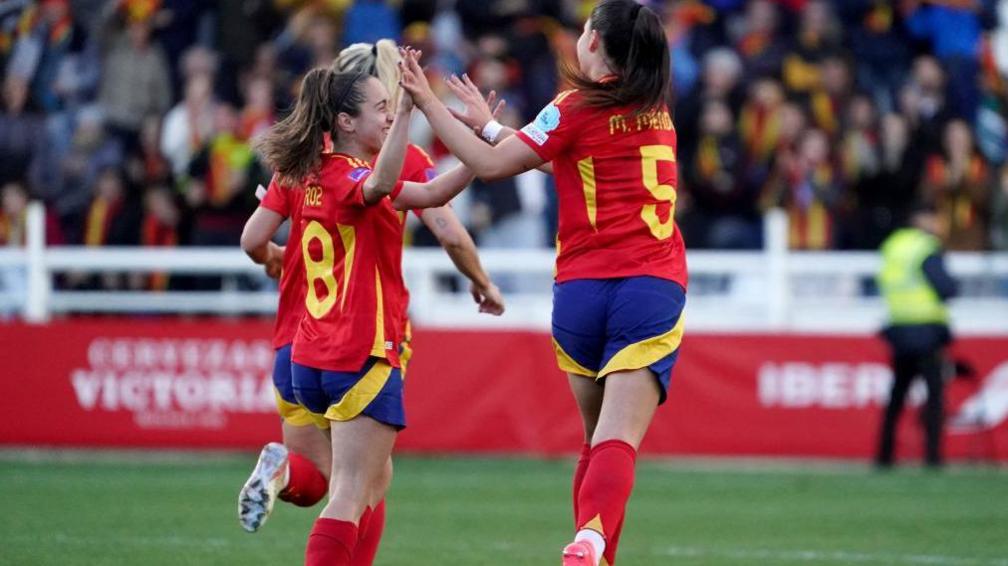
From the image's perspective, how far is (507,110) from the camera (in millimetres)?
15984

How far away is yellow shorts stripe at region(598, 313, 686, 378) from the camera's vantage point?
6.41 meters

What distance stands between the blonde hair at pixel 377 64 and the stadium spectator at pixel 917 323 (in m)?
8.39

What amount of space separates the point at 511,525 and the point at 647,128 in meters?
4.35

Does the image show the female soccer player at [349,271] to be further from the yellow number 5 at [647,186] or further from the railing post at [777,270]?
the railing post at [777,270]

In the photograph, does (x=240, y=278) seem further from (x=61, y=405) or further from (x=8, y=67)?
(x=8, y=67)

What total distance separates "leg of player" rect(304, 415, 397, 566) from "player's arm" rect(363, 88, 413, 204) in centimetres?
84

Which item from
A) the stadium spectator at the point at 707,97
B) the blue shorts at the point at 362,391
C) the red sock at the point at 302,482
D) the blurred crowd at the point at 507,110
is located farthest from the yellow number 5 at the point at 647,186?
the stadium spectator at the point at 707,97

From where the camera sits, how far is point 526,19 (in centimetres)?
1766

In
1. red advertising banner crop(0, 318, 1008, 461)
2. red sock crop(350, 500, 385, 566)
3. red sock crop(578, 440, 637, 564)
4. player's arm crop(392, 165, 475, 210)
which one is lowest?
red advertising banner crop(0, 318, 1008, 461)

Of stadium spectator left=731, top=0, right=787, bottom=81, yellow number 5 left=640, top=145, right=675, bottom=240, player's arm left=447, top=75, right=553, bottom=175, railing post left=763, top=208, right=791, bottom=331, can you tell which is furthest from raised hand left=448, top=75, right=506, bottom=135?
stadium spectator left=731, top=0, right=787, bottom=81

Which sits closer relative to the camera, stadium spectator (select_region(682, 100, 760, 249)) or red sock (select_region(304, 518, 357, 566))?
red sock (select_region(304, 518, 357, 566))

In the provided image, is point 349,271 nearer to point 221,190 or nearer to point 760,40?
point 221,190

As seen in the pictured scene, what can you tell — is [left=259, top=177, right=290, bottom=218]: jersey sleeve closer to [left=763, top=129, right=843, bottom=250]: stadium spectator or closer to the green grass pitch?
the green grass pitch

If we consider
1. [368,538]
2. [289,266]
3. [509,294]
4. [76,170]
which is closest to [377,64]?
[289,266]
